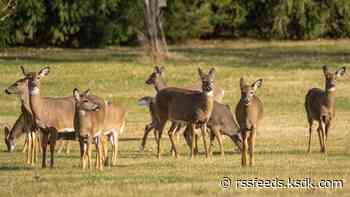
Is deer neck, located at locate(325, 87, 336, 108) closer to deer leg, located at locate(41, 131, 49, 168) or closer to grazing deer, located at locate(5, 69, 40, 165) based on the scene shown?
grazing deer, located at locate(5, 69, 40, 165)

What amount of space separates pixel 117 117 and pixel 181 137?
20.6ft

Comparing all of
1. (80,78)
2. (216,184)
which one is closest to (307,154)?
(216,184)

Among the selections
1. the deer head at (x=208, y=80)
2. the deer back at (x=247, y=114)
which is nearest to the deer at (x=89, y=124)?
the deer head at (x=208, y=80)

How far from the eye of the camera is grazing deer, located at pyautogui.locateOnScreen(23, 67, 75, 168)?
1916 cm

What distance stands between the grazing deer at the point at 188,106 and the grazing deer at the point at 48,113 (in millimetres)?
2097

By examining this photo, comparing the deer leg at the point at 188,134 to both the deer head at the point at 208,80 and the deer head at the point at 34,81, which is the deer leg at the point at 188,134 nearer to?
the deer head at the point at 208,80

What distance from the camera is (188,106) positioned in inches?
825

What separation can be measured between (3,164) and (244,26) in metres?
38.6

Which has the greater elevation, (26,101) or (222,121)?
(26,101)

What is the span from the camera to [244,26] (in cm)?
5716

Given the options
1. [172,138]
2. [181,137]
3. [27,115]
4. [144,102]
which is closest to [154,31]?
[181,137]

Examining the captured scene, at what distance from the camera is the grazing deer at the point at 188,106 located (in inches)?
810

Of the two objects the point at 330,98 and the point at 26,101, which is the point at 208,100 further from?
the point at 26,101

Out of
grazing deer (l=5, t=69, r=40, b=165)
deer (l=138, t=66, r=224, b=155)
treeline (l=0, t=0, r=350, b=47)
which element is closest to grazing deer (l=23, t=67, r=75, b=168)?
grazing deer (l=5, t=69, r=40, b=165)
